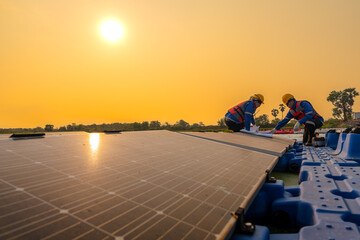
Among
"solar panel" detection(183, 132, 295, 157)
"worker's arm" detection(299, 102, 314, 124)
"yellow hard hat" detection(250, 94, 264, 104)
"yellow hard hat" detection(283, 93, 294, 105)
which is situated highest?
"yellow hard hat" detection(250, 94, 264, 104)

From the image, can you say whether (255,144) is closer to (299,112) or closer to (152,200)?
(299,112)

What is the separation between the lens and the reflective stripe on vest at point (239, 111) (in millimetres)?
12744

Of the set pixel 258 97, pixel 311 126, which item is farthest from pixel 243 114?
pixel 311 126

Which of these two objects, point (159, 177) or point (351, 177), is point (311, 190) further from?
point (159, 177)

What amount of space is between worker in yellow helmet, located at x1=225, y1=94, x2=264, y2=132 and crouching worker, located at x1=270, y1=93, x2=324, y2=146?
62.8 inches

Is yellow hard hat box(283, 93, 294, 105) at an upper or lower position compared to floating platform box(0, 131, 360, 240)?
upper

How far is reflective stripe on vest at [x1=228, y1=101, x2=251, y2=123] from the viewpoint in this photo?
1274 cm

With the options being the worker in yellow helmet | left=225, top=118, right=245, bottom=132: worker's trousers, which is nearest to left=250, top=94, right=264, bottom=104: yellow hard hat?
the worker in yellow helmet

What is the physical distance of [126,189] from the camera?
7.66ft

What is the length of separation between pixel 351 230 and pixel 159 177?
1.99 meters

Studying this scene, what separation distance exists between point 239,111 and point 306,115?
138 inches

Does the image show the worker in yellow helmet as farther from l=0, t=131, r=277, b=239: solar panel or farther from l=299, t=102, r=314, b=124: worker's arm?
l=0, t=131, r=277, b=239: solar panel

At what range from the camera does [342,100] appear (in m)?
75.3

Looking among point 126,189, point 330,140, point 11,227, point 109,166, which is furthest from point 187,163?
point 330,140
